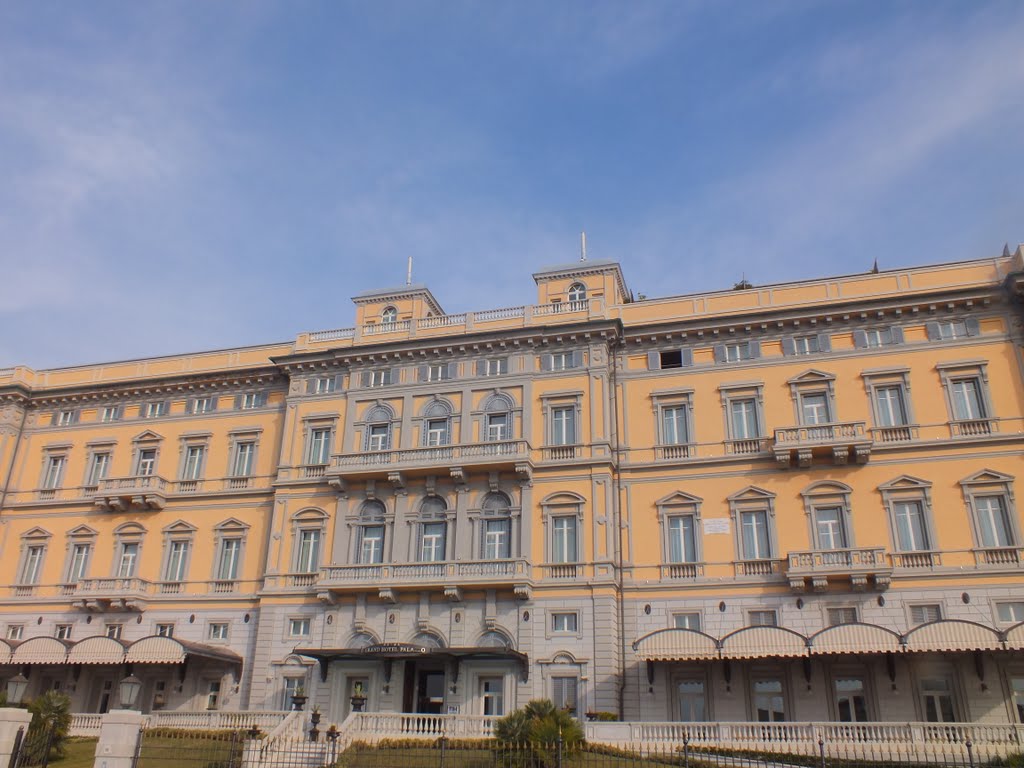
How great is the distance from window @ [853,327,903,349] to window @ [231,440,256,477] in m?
27.3

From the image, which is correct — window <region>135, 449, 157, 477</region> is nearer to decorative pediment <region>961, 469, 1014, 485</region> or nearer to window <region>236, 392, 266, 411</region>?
window <region>236, 392, 266, 411</region>

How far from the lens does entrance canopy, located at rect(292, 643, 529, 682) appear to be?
3294 cm

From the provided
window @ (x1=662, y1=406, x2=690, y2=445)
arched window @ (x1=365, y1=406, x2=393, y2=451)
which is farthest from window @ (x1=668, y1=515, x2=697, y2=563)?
arched window @ (x1=365, y1=406, x2=393, y2=451)

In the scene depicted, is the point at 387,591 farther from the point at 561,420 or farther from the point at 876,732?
the point at 876,732

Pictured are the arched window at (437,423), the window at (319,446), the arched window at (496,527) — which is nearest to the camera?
the arched window at (496,527)

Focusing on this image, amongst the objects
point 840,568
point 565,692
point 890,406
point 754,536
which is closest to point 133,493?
point 565,692

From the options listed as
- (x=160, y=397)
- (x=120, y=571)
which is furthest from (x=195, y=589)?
(x=160, y=397)

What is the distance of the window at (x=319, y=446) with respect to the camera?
133ft

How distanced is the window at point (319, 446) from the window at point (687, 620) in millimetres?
16731

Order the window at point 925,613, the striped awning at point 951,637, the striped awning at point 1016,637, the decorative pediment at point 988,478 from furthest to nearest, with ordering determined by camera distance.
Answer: the decorative pediment at point 988,478
the window at point 925,613
the striped awning at point 951,637
the striped awning at point 1016,637

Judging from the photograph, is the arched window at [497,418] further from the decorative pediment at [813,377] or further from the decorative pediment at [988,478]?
the decorative pediment at [988,478]

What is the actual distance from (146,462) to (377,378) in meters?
12.7

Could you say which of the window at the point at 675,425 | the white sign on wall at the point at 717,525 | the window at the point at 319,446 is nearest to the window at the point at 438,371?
the window at the point at 319,446

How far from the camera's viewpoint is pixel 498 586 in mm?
34781
